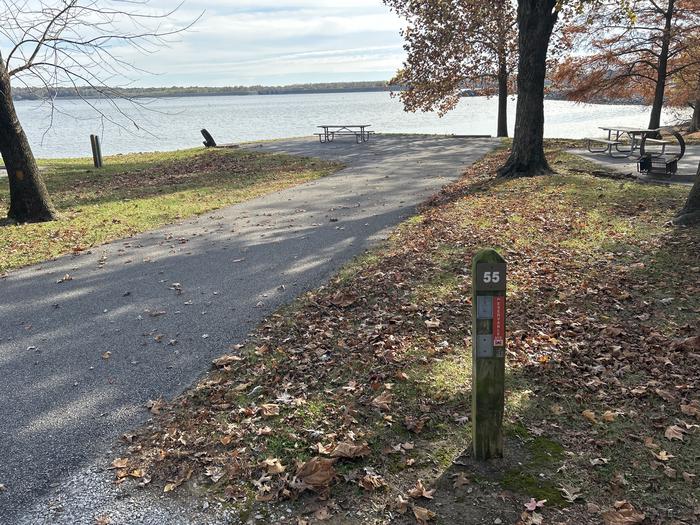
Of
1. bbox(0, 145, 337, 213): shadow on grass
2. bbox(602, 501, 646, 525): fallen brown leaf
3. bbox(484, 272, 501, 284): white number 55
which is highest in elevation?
bbox(484, 272, 501, 284): white number 55

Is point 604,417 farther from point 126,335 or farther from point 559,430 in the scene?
point 126,335

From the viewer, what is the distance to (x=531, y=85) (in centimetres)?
1227

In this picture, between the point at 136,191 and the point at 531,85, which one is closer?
the point at 531,85

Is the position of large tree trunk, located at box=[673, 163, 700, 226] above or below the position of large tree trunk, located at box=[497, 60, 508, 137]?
A: below

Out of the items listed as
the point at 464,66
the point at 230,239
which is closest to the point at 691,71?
the point at 464,66

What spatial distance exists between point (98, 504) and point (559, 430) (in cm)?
294

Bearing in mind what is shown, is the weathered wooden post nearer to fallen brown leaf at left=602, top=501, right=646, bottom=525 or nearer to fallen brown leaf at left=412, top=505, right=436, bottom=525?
fallen brown leaf at left=412, top=505, right=436, bottom=525

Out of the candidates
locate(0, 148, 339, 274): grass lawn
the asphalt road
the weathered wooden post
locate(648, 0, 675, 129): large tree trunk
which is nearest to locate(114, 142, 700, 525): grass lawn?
the asphalt road

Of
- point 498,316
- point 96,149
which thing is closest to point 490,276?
point 498,316

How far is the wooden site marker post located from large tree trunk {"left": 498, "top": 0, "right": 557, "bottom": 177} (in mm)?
10440

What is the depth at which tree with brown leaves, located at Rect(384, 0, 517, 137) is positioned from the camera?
2350 centimetres

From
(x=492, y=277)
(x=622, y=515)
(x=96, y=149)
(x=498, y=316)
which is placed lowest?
(x=622, y=515)

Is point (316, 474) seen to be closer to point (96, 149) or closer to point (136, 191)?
point (136, 191)

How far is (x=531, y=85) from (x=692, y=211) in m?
5.57
